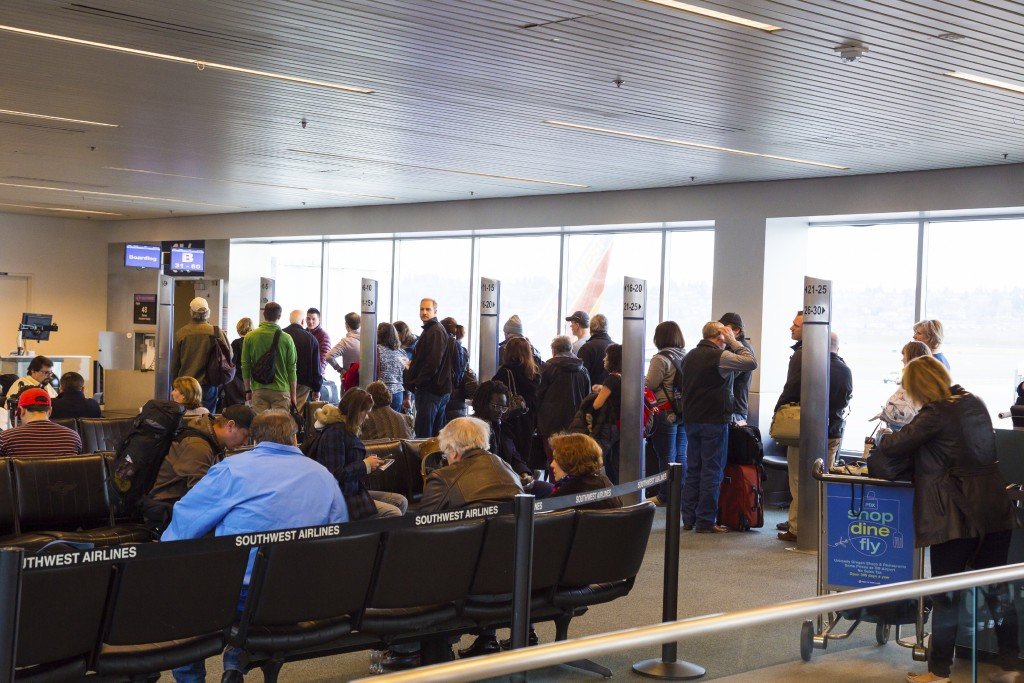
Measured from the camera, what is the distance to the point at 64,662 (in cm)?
344

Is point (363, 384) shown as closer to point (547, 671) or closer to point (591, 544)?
point (591, 544)

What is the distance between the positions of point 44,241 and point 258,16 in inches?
687

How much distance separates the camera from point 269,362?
11266 millimetres

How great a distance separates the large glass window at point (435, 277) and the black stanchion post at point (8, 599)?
45.3ft

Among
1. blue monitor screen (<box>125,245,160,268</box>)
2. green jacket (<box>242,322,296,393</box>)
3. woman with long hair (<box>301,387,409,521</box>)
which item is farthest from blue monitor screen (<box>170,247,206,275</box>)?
woman with long hair (<box>301,387,409,521</box>)

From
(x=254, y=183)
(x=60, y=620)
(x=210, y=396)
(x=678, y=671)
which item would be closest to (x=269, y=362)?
(x=210, y=396)

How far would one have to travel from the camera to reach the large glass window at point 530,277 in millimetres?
15602

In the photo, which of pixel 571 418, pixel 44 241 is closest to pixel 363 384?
pixel 571 418

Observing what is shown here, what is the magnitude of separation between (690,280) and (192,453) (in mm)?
9353

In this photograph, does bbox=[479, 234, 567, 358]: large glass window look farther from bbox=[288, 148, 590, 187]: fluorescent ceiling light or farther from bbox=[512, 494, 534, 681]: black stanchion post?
bbox=[512, 494, 534, 681]: black stanchion post

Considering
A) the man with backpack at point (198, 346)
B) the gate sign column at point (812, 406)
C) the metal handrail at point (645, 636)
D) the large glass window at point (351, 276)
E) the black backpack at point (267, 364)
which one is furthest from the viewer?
the large glass window at point (351, 276)

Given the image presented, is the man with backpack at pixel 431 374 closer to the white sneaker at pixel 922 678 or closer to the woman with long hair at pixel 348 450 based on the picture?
the woman with long hair at pixel 348 450

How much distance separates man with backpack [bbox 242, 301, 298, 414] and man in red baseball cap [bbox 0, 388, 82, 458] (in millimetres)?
4551

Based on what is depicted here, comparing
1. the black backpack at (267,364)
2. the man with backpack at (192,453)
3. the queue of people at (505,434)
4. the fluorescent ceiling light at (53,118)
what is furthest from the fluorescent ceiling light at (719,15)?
the black backpack at (267,364)
